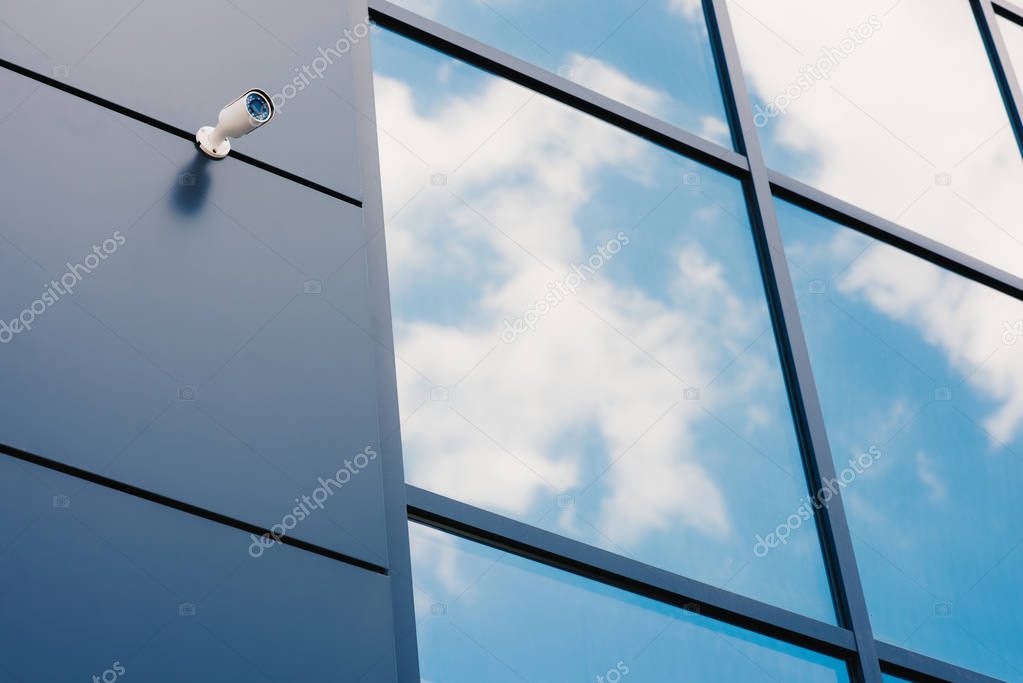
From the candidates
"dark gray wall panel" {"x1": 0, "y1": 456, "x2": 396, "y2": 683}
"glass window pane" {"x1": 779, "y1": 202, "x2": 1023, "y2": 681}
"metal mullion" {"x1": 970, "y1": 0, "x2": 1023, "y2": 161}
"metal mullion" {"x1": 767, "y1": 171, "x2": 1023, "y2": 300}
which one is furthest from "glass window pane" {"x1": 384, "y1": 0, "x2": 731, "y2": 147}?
"dark gray wall panel" {"x1": 0, "y1": 456, "x2": 396, "y2": 683}

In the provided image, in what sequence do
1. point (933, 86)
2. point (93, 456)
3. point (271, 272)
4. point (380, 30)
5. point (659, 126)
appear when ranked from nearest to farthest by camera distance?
point (93, 456) < point (271, 272) < point (380, 30) < point (659, 126) < point (933, 86)

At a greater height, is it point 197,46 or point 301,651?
point 197,46

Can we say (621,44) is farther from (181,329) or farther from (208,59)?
(181,329)

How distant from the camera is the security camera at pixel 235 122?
4.92 metres

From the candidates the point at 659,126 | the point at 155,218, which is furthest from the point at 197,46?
the point at 659,126

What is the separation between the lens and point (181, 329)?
4.84 m

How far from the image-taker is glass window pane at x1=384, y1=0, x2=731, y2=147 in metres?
7.32

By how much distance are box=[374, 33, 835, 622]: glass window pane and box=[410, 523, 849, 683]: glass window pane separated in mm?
292

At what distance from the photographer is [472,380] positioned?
19.3ft

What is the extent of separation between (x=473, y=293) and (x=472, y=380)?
0.51 metres

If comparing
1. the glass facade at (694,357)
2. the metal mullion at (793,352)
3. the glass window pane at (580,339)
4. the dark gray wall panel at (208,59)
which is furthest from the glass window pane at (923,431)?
the dark gray wall panel at (208,59)

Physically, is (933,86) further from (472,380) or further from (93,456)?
(93,456)

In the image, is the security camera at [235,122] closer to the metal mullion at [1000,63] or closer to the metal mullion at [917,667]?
the metal mullion at [917,667]

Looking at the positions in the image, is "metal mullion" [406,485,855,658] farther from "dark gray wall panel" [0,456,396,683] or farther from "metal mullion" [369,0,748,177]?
"metal mullion" [369,0,748,177]
